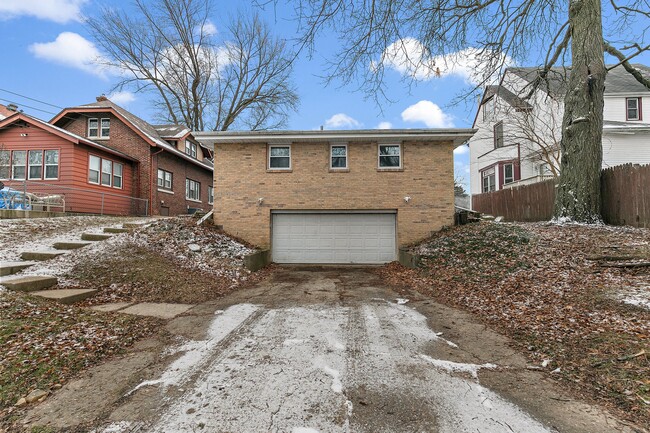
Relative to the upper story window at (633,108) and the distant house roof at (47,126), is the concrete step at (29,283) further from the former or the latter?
the upper story window at (633,108)

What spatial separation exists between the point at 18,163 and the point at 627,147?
30.8 meters

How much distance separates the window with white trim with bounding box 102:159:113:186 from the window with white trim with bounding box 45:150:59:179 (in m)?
1.80

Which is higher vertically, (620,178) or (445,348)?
(620,178)

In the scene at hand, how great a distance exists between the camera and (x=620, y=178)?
8359mm

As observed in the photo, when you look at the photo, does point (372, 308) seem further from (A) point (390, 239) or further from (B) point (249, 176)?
(B) point (249, 176)

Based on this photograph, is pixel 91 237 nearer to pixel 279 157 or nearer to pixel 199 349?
pixel 279 157

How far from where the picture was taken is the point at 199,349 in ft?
11.6

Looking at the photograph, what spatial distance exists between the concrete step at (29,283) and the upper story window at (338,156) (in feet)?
27.0

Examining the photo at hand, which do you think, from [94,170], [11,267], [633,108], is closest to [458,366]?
[11,267]

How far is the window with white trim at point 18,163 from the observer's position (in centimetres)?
1473

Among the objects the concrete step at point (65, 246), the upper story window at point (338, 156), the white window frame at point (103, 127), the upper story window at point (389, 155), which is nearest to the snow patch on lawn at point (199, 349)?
the concrete step at point (65, 246)

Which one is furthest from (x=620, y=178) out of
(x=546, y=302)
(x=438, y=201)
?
(x=546, y=302)

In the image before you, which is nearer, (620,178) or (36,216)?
(620,178)

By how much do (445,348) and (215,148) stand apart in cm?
1021
